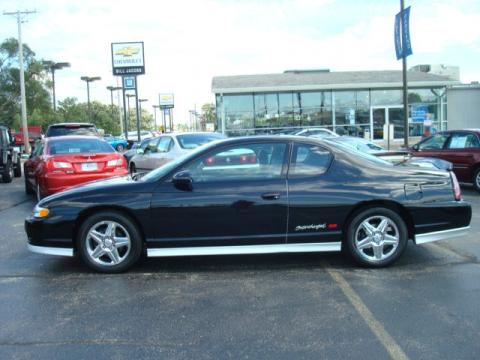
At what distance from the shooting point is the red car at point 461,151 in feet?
36.6

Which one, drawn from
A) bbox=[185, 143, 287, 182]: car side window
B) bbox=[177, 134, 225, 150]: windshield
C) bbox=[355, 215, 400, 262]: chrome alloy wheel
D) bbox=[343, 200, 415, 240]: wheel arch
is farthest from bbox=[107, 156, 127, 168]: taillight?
bbox=[355, 215, 400, 262]: chrome alloy wheel

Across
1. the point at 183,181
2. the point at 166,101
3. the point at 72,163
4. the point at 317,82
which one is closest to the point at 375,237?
the point at 183,181

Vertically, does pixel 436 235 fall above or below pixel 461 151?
below

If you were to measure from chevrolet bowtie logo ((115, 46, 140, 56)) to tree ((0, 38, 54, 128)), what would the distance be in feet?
107

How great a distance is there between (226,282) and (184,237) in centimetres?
66

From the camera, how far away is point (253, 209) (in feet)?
17.2

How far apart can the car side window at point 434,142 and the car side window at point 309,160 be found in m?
7.57

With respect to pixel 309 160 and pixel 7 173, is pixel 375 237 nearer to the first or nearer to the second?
pixel 309 160

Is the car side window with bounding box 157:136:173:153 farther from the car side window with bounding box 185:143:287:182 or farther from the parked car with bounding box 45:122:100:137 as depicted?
the car side window with bounding box 185:143:287:182

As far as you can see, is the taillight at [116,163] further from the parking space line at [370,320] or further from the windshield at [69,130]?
the windshield at [69,130]

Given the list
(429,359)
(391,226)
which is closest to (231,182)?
(391,226)

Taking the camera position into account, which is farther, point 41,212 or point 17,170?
point 17,170

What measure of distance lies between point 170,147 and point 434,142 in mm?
6495

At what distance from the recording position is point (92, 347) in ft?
11.9
